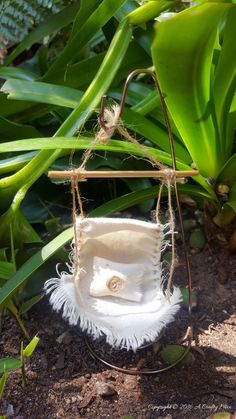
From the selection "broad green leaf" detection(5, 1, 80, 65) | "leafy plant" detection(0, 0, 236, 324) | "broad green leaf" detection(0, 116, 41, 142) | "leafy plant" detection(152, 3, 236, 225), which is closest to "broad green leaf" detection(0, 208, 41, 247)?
"leafy plant" detection(0, 0, 236, 324)

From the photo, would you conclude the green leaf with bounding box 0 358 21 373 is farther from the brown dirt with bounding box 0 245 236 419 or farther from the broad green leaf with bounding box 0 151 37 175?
the broad green leaf with bounding box 0 151 37 175

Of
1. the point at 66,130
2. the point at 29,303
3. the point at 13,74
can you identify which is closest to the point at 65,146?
the point at 66,130

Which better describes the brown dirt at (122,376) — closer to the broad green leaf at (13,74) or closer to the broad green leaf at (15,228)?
the broad green leaf at (15,228)

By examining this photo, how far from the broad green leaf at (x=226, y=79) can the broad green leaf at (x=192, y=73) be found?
0.10 feet

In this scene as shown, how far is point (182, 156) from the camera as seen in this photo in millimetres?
1060

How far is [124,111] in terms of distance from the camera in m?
1.00

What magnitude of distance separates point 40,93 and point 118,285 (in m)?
0.41

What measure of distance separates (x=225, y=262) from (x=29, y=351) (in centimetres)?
50

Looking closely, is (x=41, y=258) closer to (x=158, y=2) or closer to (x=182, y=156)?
(x=182, y=156)

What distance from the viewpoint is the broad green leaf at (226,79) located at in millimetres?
894

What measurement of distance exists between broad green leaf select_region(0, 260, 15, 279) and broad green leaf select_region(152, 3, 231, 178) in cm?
41

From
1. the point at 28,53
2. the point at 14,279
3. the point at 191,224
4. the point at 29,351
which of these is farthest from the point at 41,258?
the point at 28,53

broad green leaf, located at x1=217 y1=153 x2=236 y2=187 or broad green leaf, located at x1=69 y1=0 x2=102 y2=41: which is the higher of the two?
broad green leaf, located at x1=69 y1=0 x2=102 y2=41

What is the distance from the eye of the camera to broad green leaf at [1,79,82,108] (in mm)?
941
